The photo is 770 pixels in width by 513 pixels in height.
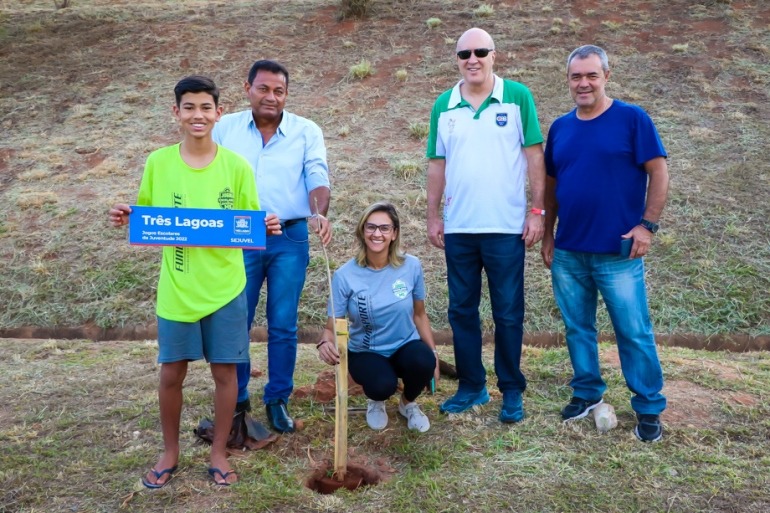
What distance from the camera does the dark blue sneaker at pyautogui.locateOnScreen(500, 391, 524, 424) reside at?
4.30m

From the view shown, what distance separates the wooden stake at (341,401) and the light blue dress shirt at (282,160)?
809 millimetres

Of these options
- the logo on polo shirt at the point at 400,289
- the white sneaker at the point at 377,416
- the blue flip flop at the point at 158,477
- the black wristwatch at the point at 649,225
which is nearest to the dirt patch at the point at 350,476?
the white sneaker at the point at 377,416

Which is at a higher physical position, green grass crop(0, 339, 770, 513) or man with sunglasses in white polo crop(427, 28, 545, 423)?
man with sunglasses in white polo crop(427, 28, 545, 423)

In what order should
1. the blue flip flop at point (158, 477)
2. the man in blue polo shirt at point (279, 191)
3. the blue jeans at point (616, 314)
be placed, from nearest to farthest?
the blue flip flop at point (158, 477) < the blue jeans at point (616, 314) < the man in blue polo shirt at point (279, 191)

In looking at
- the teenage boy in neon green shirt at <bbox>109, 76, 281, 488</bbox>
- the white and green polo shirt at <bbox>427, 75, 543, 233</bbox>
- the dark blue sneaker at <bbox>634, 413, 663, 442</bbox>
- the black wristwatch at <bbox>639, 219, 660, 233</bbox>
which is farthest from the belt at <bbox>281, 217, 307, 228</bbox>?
the dark blue sneaker at <bbox>634, 413, 663, 442</bbox>

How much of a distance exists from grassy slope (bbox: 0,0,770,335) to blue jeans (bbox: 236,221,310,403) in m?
3.03

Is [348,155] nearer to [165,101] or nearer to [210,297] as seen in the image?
[165,101]

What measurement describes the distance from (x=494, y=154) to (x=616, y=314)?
111cm

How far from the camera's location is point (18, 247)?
28.6ft

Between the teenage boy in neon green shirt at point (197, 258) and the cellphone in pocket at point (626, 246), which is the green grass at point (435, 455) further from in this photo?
the cellphone in pocket at point (626, 246)

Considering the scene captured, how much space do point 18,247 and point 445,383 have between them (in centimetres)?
610

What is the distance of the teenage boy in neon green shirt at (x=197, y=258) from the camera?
343cm

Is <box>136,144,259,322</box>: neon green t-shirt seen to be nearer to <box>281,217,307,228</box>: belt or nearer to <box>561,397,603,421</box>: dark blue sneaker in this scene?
<box>281,217,307,228</box>: belt

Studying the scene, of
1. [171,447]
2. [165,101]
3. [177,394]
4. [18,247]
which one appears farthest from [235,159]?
[165,101]
